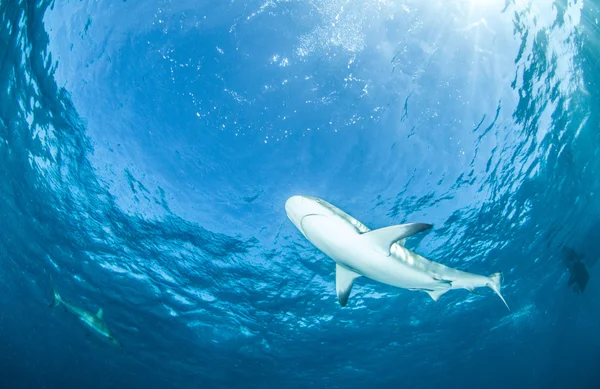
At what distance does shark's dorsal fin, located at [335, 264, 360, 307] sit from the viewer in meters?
4.95

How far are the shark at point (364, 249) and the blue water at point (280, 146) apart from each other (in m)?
4.62

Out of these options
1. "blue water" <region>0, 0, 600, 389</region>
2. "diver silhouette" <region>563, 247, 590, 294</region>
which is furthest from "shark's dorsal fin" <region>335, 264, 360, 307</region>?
"diver silhouette" <region>563, 247, 590, 294</region>

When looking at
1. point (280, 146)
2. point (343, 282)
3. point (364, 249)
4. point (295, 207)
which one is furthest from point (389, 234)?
point (280, 146)

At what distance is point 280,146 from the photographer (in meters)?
8.88

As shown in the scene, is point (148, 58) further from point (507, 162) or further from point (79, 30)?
point (507, 162)

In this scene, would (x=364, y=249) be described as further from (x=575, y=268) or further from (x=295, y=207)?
(x=575, y=268)

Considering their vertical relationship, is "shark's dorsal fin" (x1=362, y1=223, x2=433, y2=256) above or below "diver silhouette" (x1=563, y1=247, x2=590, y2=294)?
below

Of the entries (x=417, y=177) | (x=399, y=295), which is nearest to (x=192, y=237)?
(x=417, y=177)

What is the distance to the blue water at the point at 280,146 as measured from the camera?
7227 mm

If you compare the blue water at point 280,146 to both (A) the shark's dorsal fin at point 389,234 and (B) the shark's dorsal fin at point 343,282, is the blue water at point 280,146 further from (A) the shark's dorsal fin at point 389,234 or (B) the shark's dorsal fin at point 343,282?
(A) the shark's dorsal fin at point 389,234

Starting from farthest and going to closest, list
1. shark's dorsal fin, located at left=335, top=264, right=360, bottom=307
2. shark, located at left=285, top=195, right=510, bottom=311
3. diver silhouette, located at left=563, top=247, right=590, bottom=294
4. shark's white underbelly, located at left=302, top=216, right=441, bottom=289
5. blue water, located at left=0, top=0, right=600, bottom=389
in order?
diver silhouette, located at left=563, top=247, right=590, bottom=294, blue water, located at left=0, top=0, right=600, bottom=389, shark's dorsal fin, located at left=335, top=264, right=360, bottom=307, shark's white underbelly, located at left=302, top=216, right=441, bottom=289, shark, located at left=285, top=195, right=510, bottom=311

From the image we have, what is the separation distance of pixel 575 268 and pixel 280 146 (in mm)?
22830

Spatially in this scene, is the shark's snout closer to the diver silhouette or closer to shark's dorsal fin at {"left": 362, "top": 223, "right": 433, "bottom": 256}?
shark's dorsal fin at {"left": 362, "top": 223, "right": 433, "bottom": 256}

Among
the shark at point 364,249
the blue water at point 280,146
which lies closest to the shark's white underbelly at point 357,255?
the shark at point 364,249
